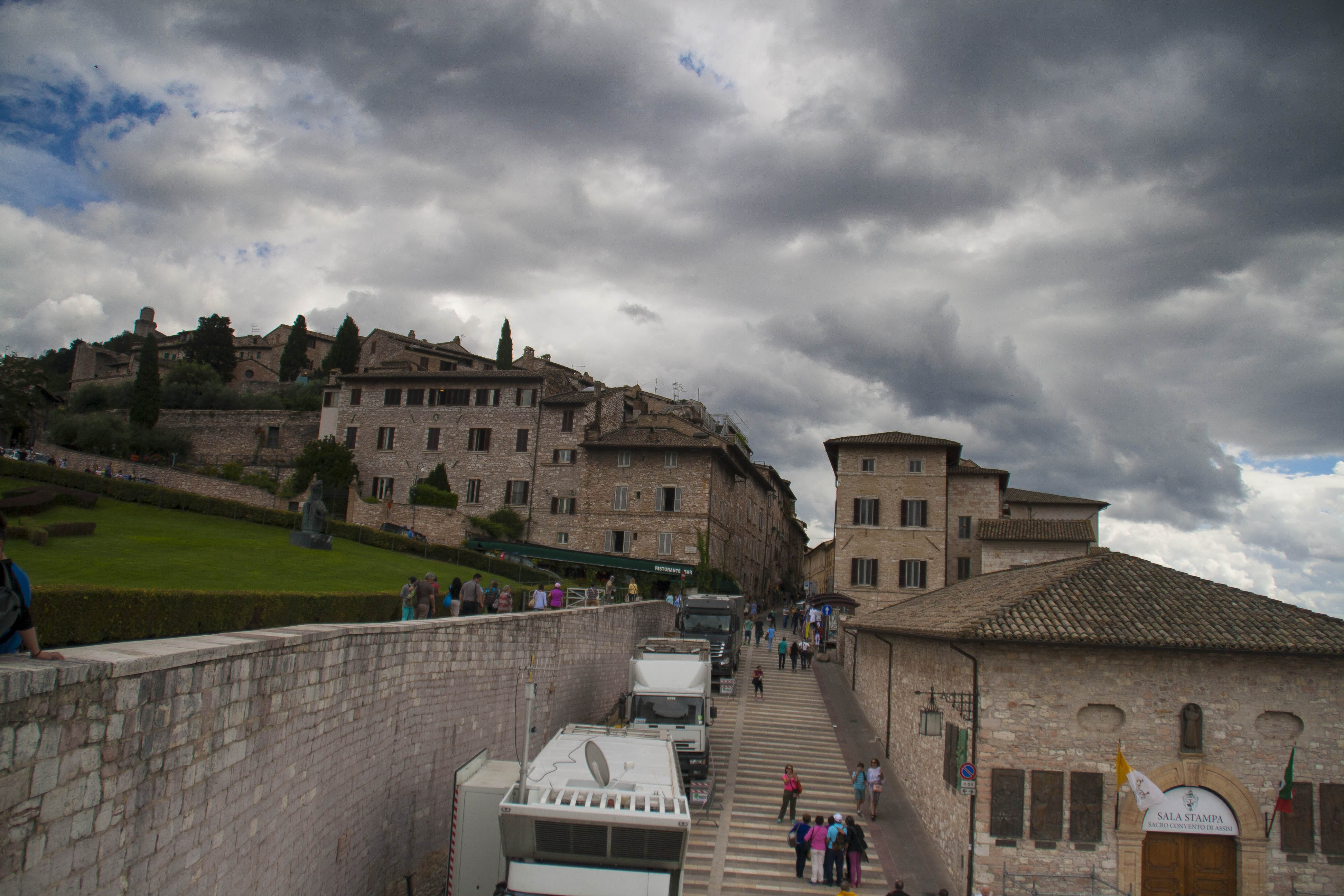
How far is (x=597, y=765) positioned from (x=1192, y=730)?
12.5 meters

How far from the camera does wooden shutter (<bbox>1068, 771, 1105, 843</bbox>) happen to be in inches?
645

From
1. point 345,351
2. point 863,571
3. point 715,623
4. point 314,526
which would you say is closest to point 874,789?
point 715,623

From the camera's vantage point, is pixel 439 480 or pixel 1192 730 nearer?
pixel 1192 730

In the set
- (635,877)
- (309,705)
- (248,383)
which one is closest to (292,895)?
(309,705)

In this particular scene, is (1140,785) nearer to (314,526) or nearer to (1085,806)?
(1085,806)

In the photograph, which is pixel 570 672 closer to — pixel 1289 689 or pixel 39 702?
pixel 1289 689

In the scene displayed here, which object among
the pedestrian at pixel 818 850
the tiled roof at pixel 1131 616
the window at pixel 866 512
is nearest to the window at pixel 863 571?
the window at pixel 866 512

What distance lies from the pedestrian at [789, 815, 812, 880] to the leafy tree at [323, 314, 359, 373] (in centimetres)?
6723

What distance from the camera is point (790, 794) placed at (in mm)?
19641

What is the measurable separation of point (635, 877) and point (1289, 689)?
1451 centimetres

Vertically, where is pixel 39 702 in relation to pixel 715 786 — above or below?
above

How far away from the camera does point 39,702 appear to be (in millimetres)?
5117

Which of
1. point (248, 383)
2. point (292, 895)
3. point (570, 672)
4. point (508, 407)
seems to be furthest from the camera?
point (248, 383)

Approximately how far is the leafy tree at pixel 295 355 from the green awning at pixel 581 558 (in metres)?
46.7
